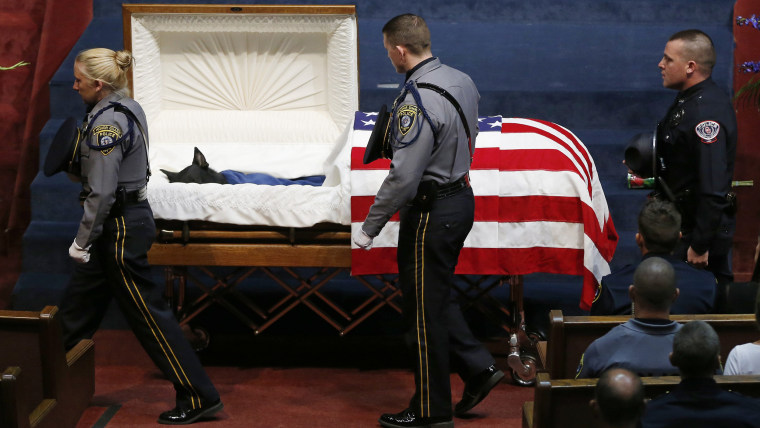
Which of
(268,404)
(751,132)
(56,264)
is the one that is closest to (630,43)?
(751,132)

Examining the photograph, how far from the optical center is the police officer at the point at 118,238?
3.43 meters

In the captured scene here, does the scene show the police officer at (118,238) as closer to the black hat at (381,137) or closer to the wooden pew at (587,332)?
the black hat at (381,137)

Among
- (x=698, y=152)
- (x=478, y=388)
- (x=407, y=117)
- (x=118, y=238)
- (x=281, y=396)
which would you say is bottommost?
(x=281, y=396)

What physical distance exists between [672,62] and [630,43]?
214 centimetres

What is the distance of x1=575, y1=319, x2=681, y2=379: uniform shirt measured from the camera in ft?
7.83

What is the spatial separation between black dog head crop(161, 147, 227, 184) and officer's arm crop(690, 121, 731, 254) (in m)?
2.22

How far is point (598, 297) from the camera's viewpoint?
3.12m

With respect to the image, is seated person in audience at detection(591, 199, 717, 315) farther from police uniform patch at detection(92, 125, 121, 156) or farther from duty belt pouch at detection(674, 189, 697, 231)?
police uniform patch at detection(92, 125, 121, 156)

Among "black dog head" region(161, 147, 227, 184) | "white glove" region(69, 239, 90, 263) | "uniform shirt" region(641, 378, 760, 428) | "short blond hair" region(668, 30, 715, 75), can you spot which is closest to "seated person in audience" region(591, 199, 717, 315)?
"short blond hair" region(668, 30, 715, 75)

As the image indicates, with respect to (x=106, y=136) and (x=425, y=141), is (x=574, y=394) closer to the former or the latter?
(x=425, y=141)

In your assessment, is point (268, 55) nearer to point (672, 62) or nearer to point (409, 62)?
point (409, 62)

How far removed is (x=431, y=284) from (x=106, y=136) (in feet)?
4.25

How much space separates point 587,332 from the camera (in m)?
2.85

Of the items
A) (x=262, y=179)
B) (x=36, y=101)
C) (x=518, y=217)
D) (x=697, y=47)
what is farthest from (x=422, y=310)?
(x=36, y=101)
